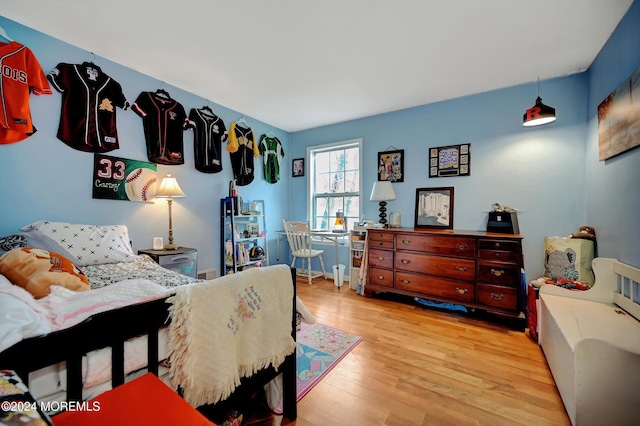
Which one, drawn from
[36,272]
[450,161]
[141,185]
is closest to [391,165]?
[450,161]

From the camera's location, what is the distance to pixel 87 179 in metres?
2.31

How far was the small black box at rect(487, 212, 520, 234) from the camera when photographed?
268 centimetres

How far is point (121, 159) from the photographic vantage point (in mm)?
2506

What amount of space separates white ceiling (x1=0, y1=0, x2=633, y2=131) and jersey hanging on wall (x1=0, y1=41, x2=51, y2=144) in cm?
29

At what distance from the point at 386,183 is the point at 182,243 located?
2.70m

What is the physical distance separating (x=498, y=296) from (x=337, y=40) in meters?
2.80

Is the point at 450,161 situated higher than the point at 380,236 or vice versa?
the point at 450,161

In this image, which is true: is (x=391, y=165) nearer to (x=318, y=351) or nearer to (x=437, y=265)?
(x=437, y=265)

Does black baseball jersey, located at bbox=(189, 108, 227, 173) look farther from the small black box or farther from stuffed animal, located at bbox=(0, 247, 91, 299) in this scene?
the small black box

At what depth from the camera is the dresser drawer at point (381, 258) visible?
3.14 meters

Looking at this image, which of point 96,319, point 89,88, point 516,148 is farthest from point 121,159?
point 516,148

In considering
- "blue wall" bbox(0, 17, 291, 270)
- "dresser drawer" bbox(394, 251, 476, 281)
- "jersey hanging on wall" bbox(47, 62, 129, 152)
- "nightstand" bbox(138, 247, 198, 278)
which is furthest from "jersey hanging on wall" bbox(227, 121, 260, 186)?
"dresser drawer" bbox(394, 251, 476, 281)

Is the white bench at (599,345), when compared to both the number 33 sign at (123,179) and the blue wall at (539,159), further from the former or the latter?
the number 33 sign at (123,179)

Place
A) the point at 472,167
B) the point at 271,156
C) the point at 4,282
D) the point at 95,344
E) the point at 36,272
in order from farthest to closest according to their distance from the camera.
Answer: the point at 271,156 < the point at 472,167 < the point at 36,272 < the point at 4,282 < the point at 95,344
